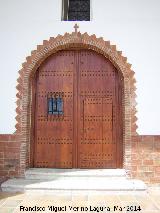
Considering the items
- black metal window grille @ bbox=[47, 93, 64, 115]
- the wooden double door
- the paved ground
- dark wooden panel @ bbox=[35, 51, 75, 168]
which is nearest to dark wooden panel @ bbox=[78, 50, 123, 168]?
the wooden double door

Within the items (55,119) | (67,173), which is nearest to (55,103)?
(55,119)

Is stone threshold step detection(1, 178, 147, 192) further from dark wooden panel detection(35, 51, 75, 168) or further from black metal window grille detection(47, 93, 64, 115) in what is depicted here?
black metal window grille detection(47, 93, 64, 115)

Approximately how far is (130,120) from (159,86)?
92 centimetres

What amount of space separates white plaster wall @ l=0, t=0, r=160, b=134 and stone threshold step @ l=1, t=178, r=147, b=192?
45.3 inches

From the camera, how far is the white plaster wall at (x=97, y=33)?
5.51m

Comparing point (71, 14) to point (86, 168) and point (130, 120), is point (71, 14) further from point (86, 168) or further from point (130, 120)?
point (86, 168)

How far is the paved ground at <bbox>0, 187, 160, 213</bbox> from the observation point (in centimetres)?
404

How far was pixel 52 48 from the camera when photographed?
567 centimetres

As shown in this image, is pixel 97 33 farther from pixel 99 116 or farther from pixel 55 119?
pixel 55 119

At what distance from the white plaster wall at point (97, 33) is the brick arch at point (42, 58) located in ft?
0.40

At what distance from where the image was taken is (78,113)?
19.0ft

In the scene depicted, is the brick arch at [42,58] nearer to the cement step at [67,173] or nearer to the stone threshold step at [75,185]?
the cement step at [67,173]

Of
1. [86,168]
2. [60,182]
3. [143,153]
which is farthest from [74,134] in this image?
[143,153]

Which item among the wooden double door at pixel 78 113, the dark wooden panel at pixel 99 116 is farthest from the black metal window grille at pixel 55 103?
the dark wooden panel at pixel 99 116
